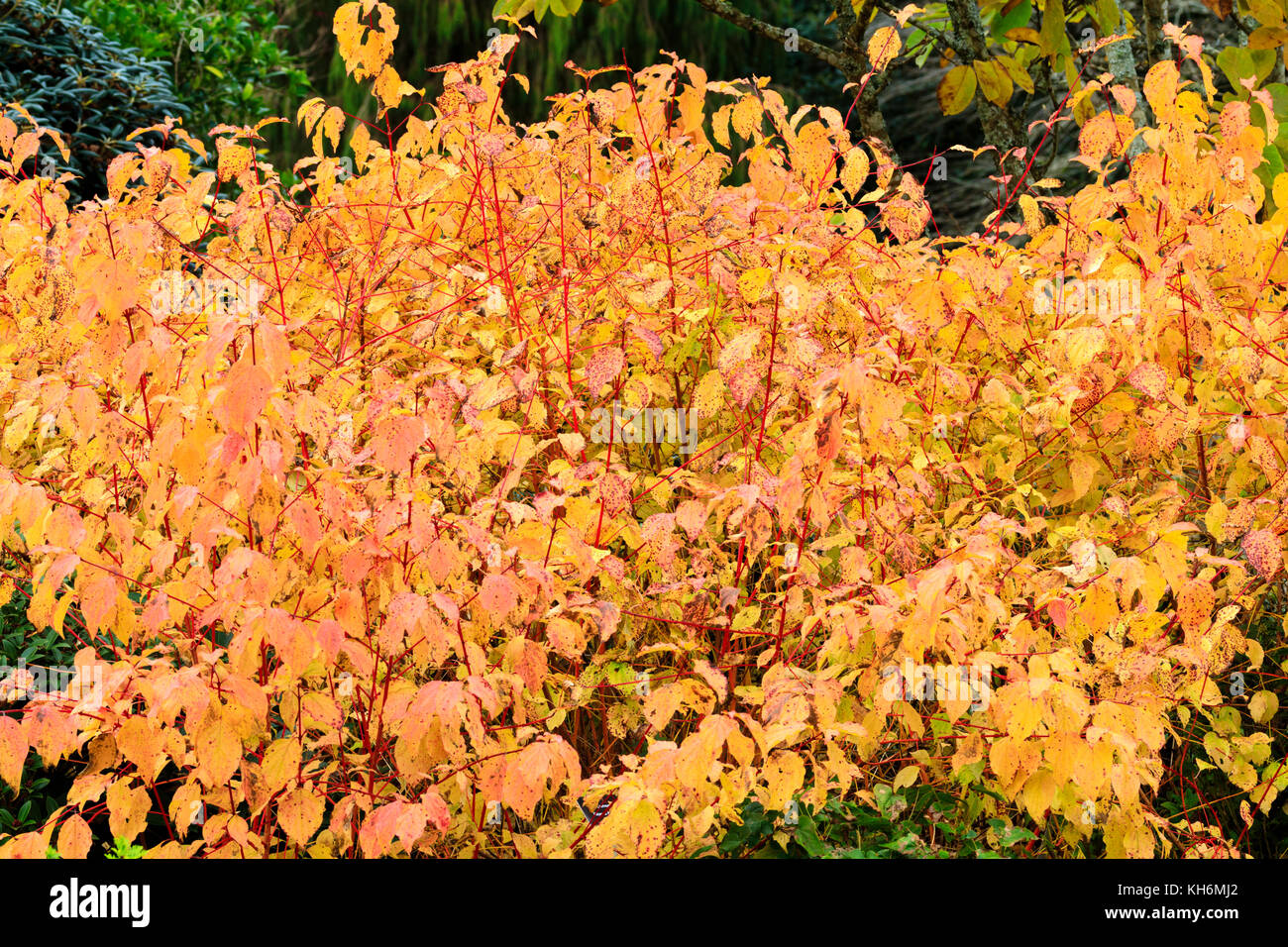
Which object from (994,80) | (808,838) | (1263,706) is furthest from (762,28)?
(808,838)

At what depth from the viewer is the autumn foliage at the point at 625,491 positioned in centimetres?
195

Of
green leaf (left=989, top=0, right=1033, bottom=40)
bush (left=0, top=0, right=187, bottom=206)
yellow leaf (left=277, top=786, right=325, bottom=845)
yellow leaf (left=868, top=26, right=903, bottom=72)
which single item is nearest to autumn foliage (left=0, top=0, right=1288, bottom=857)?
yellow leaf (left=277, top=786, right=325, bottom=845)

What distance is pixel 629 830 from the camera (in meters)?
1.86

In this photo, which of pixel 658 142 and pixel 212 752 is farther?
pixel 658 142

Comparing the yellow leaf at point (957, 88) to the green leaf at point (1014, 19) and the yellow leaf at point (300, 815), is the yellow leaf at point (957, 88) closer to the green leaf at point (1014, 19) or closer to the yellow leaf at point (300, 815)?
the green leaf at point (1014, 19)

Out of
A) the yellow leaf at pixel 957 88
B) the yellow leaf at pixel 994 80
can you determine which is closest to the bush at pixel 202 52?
the yellow leaf at pixel 957 88

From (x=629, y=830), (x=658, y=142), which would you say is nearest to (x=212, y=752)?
(x=629, y=830)

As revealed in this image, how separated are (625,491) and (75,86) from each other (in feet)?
13.5

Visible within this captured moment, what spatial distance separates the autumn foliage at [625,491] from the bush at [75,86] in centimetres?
236

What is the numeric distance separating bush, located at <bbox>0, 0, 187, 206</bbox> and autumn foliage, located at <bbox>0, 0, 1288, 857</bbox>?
2.36 meters

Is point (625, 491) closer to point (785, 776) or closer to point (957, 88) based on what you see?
point (785, 776)

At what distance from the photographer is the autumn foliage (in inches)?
76.6
